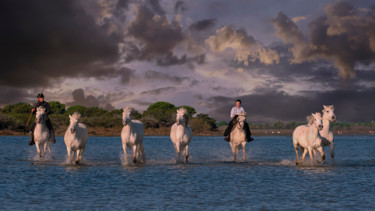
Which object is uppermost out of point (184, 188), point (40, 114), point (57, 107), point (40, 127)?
point (57, 107)

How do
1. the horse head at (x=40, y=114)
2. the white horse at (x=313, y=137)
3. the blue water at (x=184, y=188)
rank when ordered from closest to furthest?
the blue water at (x=184, y=188) → the white horse at (x=313, y=137) → the horse head at (x=40, y=114)

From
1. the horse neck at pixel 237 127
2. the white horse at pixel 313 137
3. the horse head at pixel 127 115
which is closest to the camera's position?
the horse head at pixel 127 115

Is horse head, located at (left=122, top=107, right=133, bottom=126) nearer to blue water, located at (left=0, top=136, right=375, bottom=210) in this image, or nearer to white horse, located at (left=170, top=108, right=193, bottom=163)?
blue water, located at (left=0, top=136, right=375, bottom=210)

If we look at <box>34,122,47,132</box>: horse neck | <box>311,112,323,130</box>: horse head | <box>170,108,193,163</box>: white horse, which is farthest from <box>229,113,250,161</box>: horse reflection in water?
<box>34,122,47,132</box>: horse neck

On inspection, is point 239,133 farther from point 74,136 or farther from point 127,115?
point 74,136

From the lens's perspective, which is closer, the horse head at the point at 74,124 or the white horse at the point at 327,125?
the horse head at the point at 74,124

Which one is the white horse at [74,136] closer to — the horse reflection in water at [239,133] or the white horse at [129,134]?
the white horse at [129,134]

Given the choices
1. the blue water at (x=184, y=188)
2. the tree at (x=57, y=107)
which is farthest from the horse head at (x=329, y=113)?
the tree at (x=57, y=107)

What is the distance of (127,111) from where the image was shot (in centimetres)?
1927

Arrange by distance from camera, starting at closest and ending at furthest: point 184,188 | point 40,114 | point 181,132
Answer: point 184,188 < point 181,132 < point 40,114

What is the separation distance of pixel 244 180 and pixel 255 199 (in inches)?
148

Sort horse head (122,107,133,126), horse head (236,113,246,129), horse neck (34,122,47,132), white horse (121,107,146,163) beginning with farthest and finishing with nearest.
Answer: horse head (236,113,246,129) < horse neck (34,122,47,132) < white horse (121,107,146,163) < horse head (122,107,133,126)

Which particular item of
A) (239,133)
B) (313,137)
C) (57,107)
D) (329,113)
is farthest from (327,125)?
(57,107)

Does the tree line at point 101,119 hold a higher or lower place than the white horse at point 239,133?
higher
